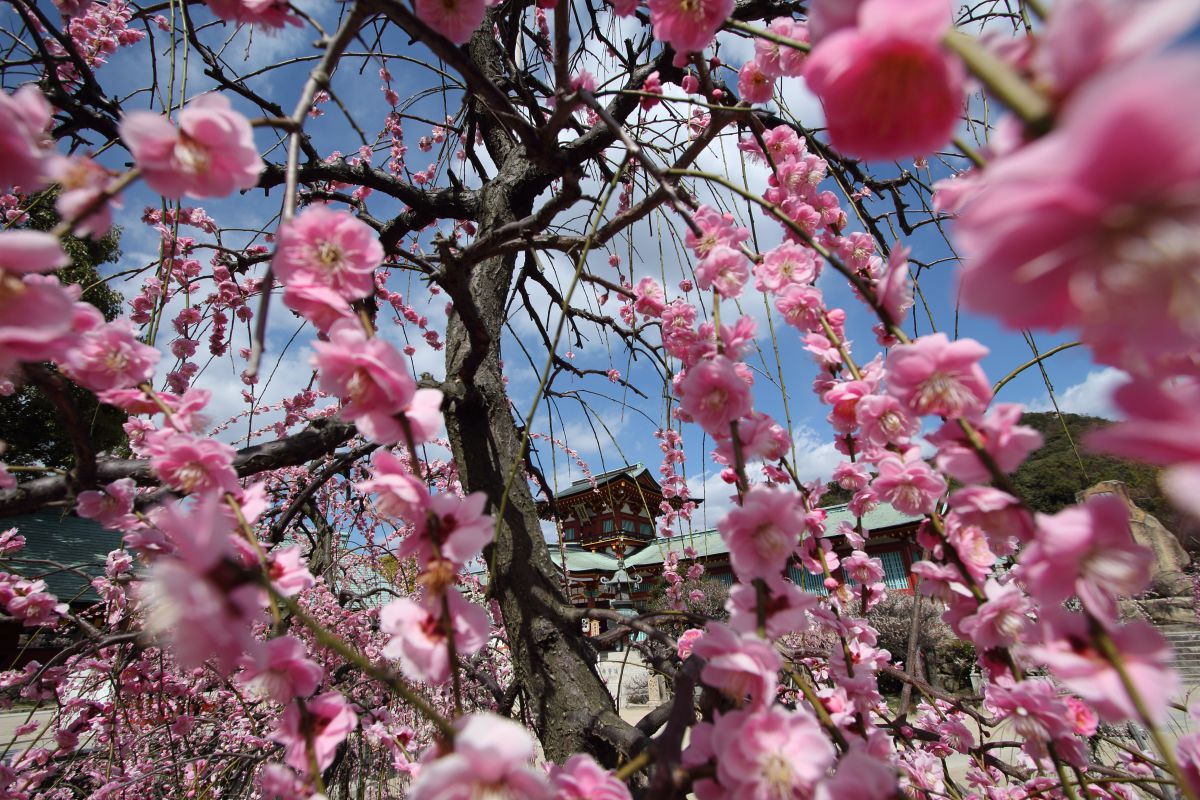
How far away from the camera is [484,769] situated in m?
0.36

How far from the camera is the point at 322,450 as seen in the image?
136cm

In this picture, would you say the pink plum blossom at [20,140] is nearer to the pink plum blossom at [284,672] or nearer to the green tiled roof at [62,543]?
the pink plum blossom at [284,672]

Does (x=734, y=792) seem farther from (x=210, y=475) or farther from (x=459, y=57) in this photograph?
(x=459, y=57)

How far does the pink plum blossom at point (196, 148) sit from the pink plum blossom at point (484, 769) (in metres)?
0.55

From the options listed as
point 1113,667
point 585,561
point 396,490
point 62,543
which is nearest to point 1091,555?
point 1113,667

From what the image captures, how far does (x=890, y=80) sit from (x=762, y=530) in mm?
413

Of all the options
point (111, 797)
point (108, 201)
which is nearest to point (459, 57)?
point (108, 201)

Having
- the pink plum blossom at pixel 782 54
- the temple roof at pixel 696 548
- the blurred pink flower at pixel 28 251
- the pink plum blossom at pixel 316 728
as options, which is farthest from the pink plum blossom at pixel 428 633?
the temple roof at pixel 696 548

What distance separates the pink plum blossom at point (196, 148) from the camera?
1.62 feet

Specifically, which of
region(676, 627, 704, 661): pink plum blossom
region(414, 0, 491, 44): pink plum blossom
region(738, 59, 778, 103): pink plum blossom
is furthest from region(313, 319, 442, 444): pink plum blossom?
region(738, 59, 778, 103): pink plum blossom

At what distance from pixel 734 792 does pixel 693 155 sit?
1063mm

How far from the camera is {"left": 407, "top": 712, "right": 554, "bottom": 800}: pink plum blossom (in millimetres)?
342

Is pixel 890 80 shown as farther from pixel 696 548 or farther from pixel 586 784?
pixel 696 548

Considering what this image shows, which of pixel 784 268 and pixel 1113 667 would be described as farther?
pixel 784 268
